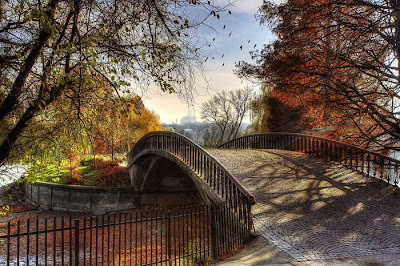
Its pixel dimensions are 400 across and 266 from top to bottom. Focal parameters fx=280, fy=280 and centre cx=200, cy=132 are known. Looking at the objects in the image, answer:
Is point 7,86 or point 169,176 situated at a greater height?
point 7,86

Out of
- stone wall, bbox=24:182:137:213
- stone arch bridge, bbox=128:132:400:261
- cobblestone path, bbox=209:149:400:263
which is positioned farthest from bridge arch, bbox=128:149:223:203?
cobblestone path, bbox=209:149:400:263

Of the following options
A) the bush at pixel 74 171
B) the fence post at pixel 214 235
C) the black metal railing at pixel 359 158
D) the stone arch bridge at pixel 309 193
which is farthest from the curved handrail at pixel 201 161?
the bush at pixel 74 171

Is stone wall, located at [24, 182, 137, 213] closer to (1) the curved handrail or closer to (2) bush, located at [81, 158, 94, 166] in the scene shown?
(1) the curved handrail

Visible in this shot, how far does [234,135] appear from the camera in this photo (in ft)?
145

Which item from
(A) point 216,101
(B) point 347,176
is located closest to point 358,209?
(B) point 347,176

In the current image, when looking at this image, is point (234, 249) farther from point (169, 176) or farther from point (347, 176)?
point (169, 176)

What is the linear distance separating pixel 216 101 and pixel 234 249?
37.1m

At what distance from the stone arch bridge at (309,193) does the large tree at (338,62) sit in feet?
5.86

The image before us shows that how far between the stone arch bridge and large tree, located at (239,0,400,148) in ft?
5.86

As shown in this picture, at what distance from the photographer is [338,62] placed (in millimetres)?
10055

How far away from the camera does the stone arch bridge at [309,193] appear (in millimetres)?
6551

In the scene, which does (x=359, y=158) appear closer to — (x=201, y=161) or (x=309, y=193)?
(x=309, y=193)

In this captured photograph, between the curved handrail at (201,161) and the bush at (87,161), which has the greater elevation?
the curved handrail at (201,161)

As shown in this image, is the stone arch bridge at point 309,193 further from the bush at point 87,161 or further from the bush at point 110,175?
the bush at point 87,161
